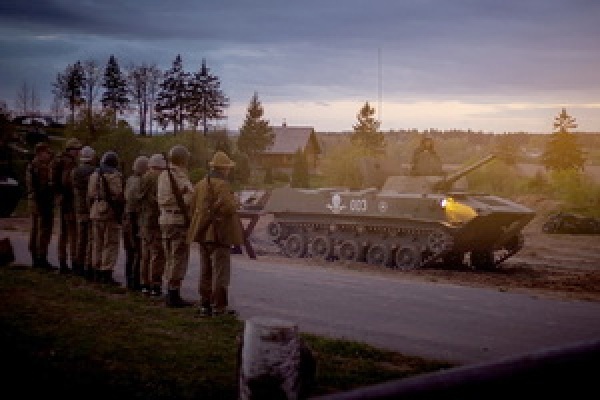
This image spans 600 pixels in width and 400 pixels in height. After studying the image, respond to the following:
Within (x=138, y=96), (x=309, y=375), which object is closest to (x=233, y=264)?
(x=309, y=375)

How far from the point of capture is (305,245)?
58.7 feet

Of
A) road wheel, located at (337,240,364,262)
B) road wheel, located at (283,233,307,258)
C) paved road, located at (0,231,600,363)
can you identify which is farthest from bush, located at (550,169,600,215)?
paved road, located at (0,231,600,363)

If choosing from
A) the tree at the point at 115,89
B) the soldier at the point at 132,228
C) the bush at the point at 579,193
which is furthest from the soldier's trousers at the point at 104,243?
the tree at the point at 115,89

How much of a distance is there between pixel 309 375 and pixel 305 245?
1265 centimetres

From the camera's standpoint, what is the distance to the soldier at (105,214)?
1019cm

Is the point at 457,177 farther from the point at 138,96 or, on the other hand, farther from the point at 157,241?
the point at 138,96

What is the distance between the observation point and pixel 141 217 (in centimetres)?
970

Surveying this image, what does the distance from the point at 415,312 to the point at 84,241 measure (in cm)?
521

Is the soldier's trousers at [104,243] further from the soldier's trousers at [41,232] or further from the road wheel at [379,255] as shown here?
the road wheel at [379,255]

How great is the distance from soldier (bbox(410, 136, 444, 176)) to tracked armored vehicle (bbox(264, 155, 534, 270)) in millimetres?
355

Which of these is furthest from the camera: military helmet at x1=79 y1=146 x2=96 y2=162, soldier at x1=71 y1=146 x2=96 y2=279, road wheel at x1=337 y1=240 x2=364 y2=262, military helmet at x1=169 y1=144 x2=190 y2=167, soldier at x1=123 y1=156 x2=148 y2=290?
road wheel at x1=337 y1=240 x2=364 y2=262

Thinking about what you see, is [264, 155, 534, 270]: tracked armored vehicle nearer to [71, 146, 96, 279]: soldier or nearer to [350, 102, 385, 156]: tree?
[71, 146, 96, 279]: soldier

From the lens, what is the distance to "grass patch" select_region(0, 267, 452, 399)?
5457 millimetres

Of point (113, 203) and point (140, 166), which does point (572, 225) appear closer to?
point (140, 166)
